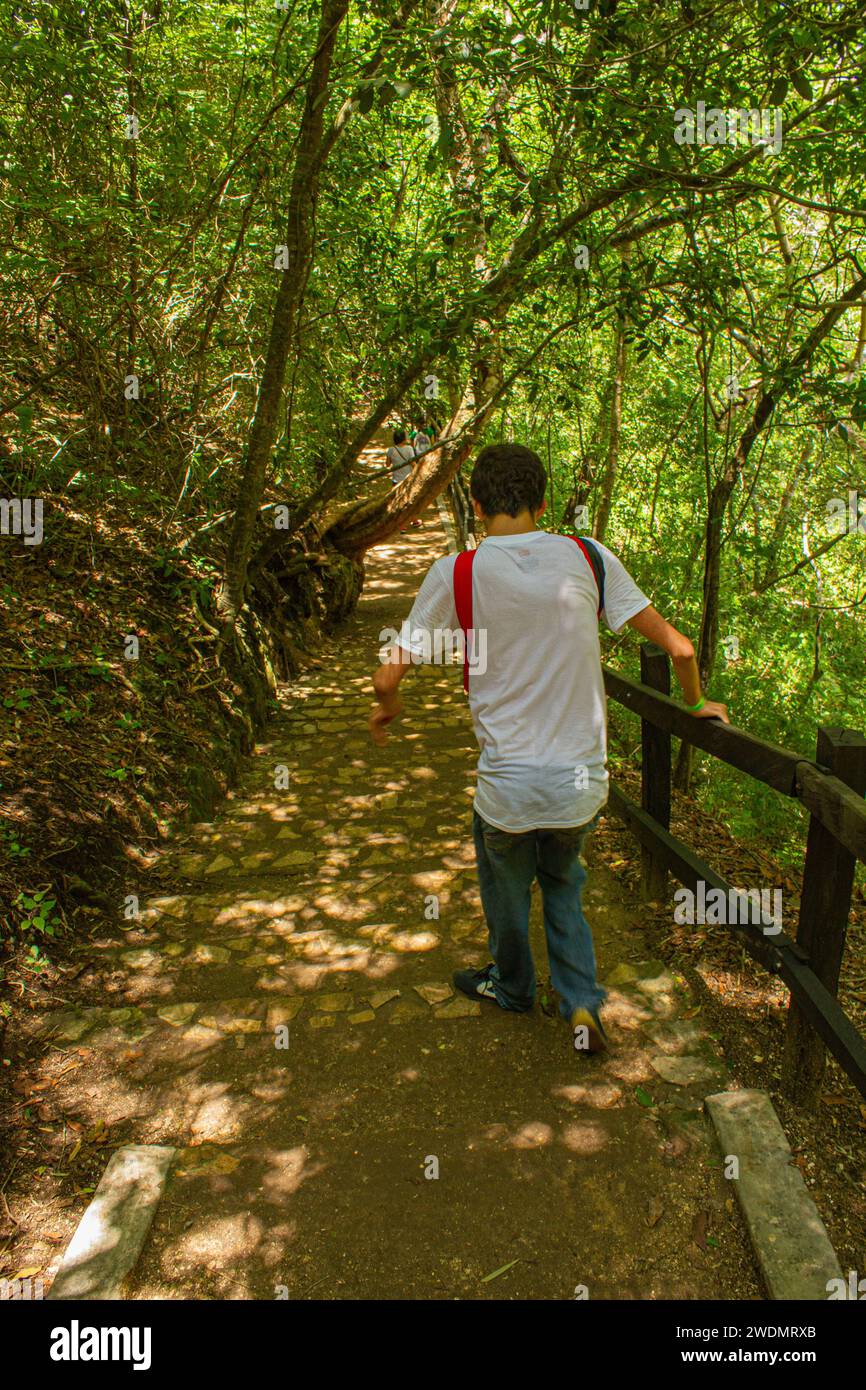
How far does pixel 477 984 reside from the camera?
356 centimetres

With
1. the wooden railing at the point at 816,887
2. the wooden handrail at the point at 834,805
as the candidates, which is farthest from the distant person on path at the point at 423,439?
the wooden handrail at the point at 834,805

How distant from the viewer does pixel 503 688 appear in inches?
107

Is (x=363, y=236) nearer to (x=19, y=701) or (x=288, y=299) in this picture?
(x=288, y=299)

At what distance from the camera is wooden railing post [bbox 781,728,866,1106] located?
102 inches

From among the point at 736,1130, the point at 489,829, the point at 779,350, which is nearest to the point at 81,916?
the point at 489,829

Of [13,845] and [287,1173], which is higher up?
[13,845]

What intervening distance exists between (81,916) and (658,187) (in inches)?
185

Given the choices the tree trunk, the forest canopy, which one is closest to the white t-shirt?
the forest canopy

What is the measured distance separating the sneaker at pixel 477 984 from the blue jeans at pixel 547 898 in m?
0.38

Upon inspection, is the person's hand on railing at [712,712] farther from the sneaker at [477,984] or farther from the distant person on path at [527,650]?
the sneaker at [477,984]

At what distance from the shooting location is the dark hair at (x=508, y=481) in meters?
2.71

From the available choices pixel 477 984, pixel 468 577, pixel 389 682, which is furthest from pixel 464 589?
pixel 477 984

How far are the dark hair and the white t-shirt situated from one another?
0.36ft

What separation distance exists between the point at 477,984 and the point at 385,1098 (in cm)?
65
